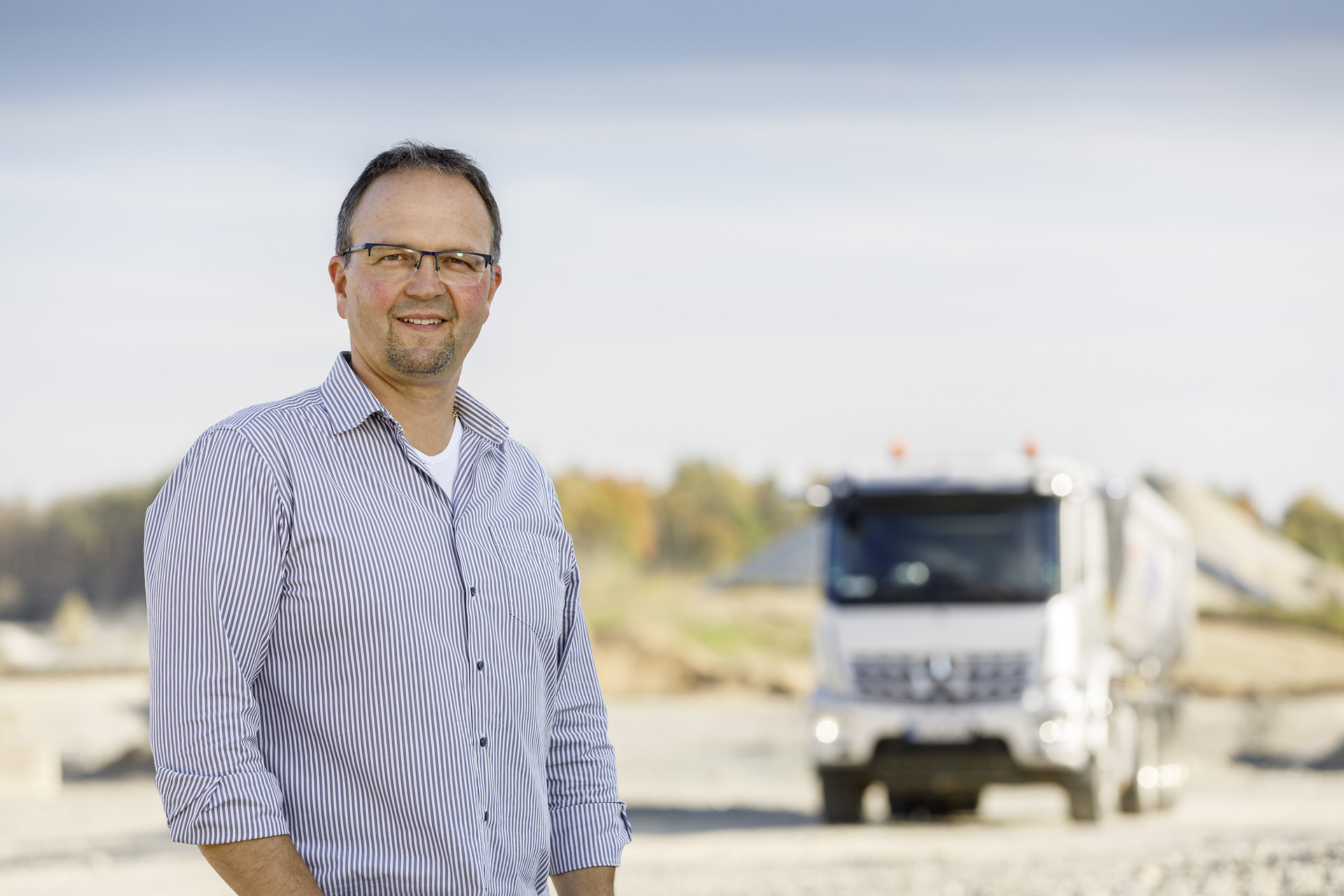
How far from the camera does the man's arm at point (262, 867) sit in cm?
225

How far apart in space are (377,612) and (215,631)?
252 millimetres

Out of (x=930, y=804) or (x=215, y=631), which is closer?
(x=215, y=631)

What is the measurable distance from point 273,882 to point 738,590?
43234mm

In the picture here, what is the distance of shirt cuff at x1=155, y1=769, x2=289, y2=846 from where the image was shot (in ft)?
7.29

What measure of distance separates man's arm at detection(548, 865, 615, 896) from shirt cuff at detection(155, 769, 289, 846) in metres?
0.74

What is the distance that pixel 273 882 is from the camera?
2264mm

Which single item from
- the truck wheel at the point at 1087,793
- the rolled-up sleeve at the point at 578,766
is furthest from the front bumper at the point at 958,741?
the rolled-up sleeve at the point at 578,766

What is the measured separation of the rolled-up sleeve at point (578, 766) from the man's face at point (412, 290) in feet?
1.65

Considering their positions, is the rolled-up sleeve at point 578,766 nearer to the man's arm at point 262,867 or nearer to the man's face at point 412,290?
the man's face at point 412,290

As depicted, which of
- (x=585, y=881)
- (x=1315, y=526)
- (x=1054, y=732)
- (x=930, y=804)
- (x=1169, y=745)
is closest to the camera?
(x=585, y=881)

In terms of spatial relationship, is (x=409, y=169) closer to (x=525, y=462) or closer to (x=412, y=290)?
(x=412, y=290)

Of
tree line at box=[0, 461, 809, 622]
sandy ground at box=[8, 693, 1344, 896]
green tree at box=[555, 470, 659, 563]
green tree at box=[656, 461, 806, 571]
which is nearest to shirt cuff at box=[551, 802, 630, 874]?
sandy ground at box=[8, 693, 1344, 896]

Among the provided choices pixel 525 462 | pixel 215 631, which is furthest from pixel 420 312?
pixel 215 631

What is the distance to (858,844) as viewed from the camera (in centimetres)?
1277
